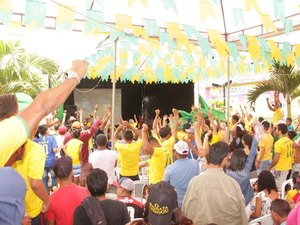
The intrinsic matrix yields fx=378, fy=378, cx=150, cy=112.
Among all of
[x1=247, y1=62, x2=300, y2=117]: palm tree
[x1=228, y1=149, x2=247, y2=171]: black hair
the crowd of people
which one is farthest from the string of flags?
[x1=228, y1=149, x2=247, y2=171]: black hair

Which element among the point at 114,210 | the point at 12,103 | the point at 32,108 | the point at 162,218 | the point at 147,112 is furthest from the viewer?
the point at 147,112

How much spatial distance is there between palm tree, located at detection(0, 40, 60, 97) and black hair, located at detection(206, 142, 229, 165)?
27.3 feet

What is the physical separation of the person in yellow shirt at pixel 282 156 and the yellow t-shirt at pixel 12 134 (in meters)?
5.73

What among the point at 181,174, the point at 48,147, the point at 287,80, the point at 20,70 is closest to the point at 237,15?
the point at 181,174

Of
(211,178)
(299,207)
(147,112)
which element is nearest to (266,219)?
(211,178)

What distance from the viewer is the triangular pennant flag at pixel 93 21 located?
5.64 metres

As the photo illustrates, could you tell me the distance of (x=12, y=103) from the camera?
6.72 feet

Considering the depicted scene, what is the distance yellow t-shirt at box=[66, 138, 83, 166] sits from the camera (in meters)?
6.22

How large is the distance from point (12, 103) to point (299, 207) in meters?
1.77

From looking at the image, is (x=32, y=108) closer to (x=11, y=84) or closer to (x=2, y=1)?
(x=2, y=1)

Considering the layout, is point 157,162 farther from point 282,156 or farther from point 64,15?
point 282,156

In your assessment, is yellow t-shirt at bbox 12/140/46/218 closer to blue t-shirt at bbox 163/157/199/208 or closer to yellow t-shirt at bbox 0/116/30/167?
yellow t-shirt at bbox 0/116/30/167

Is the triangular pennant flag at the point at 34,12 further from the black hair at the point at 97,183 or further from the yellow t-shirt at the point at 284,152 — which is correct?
the yellow t-shirt at the point at 284,152

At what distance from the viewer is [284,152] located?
6641mm
